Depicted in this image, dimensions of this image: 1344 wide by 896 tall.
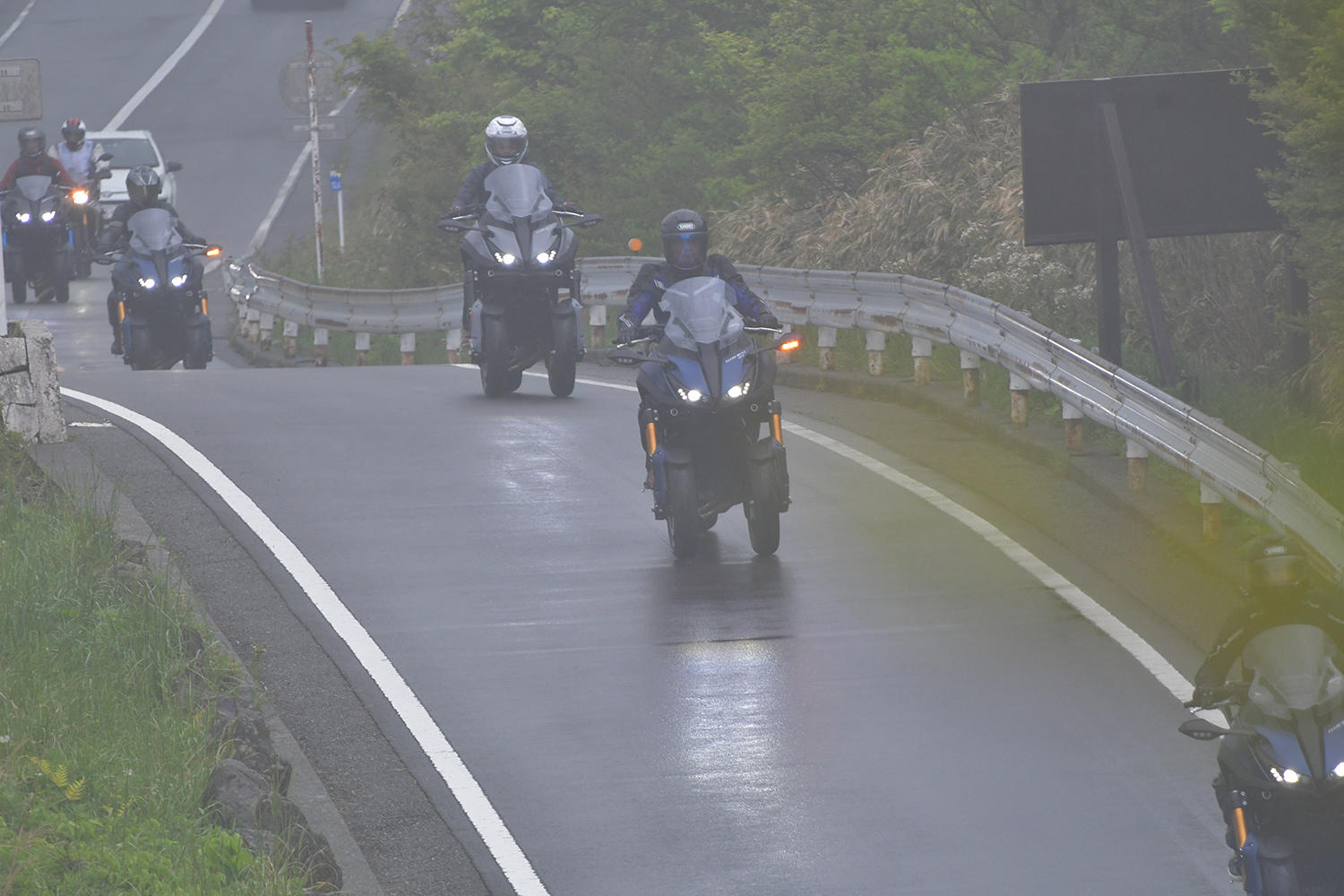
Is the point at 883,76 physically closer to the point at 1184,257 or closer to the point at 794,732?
the point at 1184,257

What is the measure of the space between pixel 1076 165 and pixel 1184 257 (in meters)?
4.99

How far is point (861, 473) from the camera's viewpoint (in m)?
15.2

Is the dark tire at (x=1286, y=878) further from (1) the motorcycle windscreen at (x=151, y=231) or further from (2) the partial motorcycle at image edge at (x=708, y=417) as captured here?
(1) the motorcycle windscreen at (x=151, y=231)

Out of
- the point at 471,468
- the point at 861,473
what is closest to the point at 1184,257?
the point at 861,473

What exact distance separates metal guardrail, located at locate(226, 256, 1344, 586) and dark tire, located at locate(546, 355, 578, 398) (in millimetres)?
2673

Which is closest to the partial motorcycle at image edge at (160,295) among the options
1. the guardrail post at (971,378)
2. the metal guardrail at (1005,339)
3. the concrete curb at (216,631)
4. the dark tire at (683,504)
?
the metal guardrail at (1005,339)

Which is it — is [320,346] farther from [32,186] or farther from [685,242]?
[685,242]

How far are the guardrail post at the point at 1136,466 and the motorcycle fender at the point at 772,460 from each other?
8.05ft

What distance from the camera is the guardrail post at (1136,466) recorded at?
43.9 feet

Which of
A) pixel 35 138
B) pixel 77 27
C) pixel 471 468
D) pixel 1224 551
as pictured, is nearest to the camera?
pixel 1224 551

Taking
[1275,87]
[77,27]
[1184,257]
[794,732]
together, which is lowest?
[794,732]

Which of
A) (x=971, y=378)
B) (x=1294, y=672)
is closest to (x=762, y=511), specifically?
(x=971, y=378)

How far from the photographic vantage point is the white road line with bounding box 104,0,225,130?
58353mm

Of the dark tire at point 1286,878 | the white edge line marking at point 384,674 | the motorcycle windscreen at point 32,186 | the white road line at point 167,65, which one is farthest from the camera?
the white road line at point 167,65
